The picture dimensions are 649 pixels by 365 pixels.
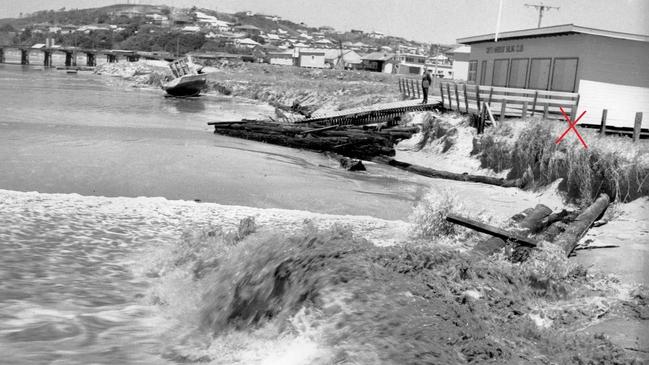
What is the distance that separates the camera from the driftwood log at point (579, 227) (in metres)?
8.66

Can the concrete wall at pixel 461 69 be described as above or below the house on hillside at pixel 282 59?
below

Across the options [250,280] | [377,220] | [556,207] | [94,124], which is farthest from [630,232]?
[94,124]

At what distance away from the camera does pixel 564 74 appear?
2389 cm

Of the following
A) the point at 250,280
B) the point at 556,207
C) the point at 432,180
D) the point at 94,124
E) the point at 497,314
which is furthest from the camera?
Answer: the point at 94,124

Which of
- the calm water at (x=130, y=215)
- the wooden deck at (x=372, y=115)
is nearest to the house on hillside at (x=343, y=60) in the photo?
the wooden deck at (x=372, y=115)

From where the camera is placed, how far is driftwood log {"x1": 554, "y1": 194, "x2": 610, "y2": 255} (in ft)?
28.4

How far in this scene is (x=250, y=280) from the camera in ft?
22.6

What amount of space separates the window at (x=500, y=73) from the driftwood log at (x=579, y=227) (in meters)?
18.7

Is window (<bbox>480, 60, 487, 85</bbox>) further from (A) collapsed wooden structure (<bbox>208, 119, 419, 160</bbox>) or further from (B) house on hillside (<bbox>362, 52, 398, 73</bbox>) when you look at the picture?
(B) house on hillside (<bbox>362, 52, 398, 73</bbox>)

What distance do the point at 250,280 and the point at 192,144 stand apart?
1590cm

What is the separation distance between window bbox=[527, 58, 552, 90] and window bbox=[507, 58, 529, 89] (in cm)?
58

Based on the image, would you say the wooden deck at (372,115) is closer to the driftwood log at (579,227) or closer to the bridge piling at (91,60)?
the driftwood log at (579,227)

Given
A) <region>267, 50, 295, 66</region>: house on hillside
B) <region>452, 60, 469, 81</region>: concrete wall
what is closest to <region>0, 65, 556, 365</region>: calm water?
<region>452, 60, 469, 81</region>: concrete wall

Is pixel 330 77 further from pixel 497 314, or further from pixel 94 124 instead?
pixel 497 314
